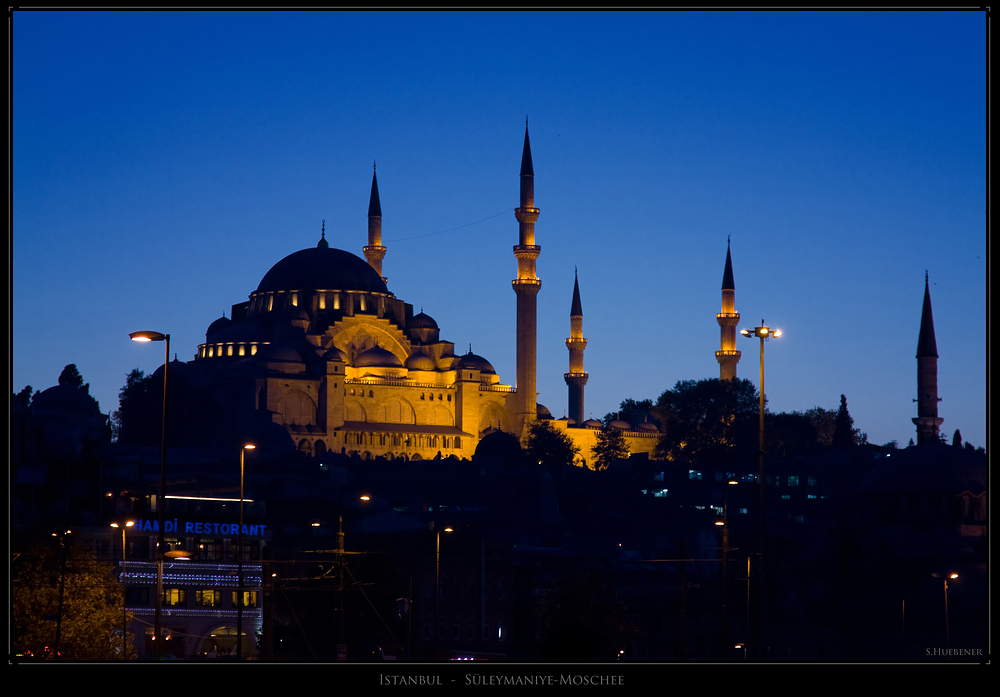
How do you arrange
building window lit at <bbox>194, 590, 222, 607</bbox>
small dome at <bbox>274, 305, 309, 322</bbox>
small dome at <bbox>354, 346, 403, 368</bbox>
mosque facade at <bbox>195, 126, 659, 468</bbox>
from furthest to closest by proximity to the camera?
small dome at <bbox>274, 305, 309, 322</bbox>, small dome at <bbox>354, 346, 403, 368</bbox>, mosque facade at <bbox>195, 126, 659, 468</bbox>, building window lit at <bbox>194, 590, 222, 607</bbox>

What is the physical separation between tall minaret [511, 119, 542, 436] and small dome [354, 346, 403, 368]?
8.94 m

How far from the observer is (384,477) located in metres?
94.9

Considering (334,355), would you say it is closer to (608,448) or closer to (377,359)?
(377,359)

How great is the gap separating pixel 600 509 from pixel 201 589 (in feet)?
143

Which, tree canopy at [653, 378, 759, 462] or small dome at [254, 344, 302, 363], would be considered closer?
small dome at [254, 344, 302, 363]

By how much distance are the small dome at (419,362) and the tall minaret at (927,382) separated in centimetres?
3903

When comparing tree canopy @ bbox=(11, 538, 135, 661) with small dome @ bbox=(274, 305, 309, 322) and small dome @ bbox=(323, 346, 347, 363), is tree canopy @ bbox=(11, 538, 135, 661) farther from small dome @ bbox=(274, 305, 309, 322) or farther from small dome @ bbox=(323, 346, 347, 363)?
small dome @ bbox=(274, 305, 309, 322)

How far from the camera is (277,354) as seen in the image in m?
108

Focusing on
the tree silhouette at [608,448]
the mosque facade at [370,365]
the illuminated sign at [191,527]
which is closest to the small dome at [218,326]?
the mosque facade at [370,365]

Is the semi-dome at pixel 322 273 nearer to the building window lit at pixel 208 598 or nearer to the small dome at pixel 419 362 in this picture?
the small dome at pixel 419 362

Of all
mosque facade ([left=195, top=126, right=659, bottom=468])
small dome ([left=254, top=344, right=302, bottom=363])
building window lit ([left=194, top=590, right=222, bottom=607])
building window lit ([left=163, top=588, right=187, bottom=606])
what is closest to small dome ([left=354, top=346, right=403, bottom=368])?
mosque facade ([left=195, top=126, right=659, bottom=468])

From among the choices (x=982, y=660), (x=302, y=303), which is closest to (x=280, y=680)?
(x=982, y=660)

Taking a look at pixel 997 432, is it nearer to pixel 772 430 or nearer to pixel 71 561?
pixel 71 561

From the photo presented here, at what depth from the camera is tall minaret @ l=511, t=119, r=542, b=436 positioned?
105m
